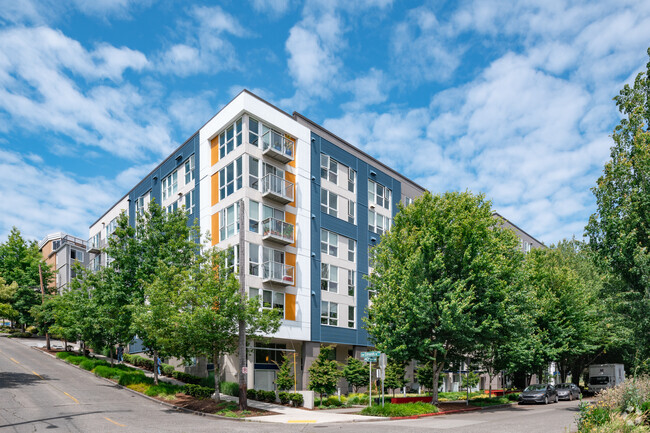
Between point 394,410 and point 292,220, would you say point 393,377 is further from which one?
point 292,220

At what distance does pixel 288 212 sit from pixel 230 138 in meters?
6.80

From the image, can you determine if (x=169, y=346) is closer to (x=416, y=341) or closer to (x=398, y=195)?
(x=416, y=341)

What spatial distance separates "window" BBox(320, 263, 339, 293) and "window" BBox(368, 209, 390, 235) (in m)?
6.38

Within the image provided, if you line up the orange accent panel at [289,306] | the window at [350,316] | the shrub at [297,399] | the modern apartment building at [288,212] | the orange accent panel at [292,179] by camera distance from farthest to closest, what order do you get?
the window at [350,316], the orange accent panel at [292,179], the orange accent panel at [289,306], the modern apartment building at [288,212], the shrub at [297,399]

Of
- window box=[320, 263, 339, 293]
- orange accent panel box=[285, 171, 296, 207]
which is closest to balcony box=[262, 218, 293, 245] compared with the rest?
orange accent panel box=[285, 171, 296, 207]

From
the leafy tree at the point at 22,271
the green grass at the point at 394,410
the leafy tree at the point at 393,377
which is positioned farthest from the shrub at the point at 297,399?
the leafy tree at the point at 22,271

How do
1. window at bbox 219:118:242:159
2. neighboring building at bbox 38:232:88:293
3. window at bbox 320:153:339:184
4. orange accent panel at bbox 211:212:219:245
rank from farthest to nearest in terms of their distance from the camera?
1. neighboring building at bbox 38:232:88:293
2. window at bbox 320:153:339:184
3. orange accent panel at bbox 211:212:219:245
4. window at bbox 219:118:242:159

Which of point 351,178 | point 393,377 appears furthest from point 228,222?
point 393,377

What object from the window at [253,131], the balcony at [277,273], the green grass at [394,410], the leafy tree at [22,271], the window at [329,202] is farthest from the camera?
the leafy tree at [22,271]

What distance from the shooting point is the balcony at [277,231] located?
3281cm

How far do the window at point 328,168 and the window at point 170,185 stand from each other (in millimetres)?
13198

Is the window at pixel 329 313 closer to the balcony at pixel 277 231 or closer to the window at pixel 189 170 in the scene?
the balcony at pixel 277 231

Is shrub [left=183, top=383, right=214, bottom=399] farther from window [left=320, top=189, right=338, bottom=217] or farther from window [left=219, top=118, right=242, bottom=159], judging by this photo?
window [left=320, top=189, right=338, bottom=217]

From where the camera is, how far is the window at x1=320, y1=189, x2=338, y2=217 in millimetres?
38500
